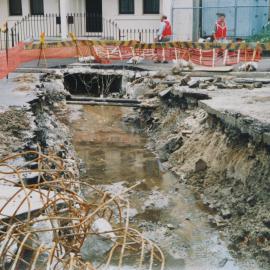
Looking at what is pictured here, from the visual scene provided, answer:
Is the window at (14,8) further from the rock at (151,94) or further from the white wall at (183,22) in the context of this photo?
the rock at (151,94)

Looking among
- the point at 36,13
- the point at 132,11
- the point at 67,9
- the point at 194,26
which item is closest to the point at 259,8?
the point at 194,26

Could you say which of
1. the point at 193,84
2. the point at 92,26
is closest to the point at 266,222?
the point at 193,84

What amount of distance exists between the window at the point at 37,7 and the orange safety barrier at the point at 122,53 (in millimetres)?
6536

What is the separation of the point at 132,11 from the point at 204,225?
776 inches

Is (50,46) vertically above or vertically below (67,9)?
below

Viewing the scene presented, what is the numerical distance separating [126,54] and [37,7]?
8.14m

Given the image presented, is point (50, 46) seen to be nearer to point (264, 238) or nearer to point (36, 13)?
point (36, 13)

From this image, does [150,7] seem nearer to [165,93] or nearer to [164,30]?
[164,30]

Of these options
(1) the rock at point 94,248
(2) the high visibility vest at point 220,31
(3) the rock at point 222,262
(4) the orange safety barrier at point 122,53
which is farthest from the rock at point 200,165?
(2) the high visibility vest at point 220,31

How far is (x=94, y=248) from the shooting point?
6762mm

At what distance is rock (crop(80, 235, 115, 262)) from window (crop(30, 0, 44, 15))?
2217 centimetres

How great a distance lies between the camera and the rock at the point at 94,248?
6590 millimetres

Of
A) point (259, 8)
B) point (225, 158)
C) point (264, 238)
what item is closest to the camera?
point (264, 238)

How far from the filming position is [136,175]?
1070 cm
